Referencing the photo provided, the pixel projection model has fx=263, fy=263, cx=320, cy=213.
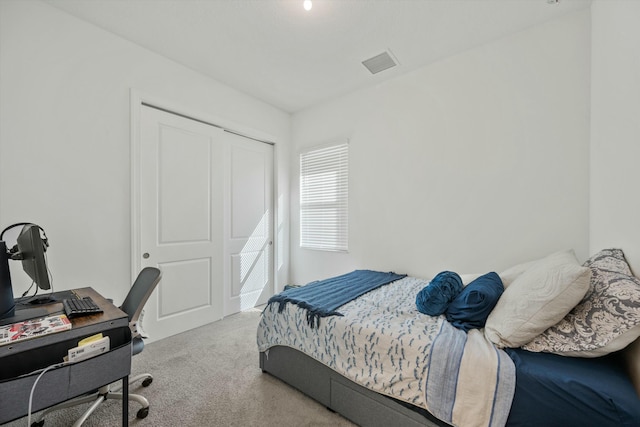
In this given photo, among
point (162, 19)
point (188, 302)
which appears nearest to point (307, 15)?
point (162, 19)

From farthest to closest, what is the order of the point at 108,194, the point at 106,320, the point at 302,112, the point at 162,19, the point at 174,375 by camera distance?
the point at 302,112 → the point at 108,194 → the point at 162,19 → the point at 174,375 → the point at 106,320

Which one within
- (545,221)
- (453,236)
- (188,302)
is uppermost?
(545,221)

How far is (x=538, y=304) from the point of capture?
1.24 meters

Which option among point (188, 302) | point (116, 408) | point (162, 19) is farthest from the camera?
point (188, 302)

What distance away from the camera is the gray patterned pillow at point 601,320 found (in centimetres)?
104

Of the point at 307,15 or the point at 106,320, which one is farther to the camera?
the point at 307,15

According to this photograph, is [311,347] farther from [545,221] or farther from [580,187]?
[580,187]

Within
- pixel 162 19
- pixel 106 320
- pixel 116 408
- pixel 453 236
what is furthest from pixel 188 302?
pixel 453 236

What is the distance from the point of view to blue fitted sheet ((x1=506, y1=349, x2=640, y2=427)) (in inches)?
38.2

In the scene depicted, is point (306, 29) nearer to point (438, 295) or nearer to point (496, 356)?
point (438, 295)

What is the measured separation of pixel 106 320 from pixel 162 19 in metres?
2.33

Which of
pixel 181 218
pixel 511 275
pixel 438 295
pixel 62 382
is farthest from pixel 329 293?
pixel 181 218

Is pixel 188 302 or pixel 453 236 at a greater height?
pixel 453 236

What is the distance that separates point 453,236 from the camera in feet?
8.70
